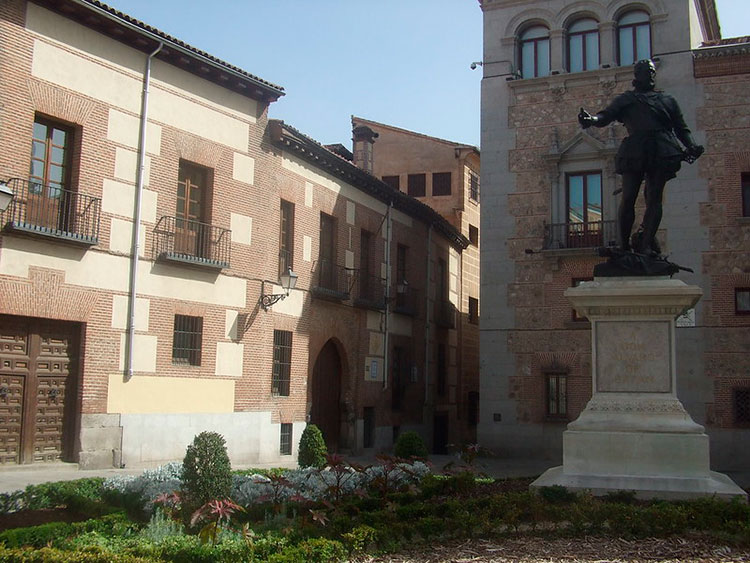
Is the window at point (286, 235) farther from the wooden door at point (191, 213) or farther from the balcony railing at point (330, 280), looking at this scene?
the wooden door at point (191, 213)

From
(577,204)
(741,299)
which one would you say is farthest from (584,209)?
(741,299)

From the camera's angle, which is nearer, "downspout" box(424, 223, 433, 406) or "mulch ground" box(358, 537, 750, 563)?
"mulch ground" box(358, 537, 750, 563)

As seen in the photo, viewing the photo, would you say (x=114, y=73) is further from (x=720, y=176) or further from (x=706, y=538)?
(x=720, y=176)

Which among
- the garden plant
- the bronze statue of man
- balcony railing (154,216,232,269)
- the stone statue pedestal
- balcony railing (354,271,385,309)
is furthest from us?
balcony railing (354,271,385,309)

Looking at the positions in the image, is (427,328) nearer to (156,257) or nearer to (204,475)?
(156,257)

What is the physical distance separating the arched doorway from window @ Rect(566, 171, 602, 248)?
7649 mm

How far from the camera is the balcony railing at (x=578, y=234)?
23.5m

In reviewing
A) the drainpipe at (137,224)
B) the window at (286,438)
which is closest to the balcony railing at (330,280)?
the window at (286,438)

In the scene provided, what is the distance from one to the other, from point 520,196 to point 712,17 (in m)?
9.09

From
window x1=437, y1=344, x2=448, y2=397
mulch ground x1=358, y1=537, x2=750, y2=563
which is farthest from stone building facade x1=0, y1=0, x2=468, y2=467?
mulch ground x1=358, y1=537, x2=750, y2=563

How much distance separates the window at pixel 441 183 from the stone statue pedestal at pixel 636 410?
79.9 ft

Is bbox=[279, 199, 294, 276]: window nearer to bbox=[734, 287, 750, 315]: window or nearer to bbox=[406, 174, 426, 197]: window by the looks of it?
bbox=[734, 287, 750, 315]: window

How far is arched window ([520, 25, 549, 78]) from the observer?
82.9 feet

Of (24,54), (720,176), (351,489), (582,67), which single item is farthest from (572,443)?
(582,67)
